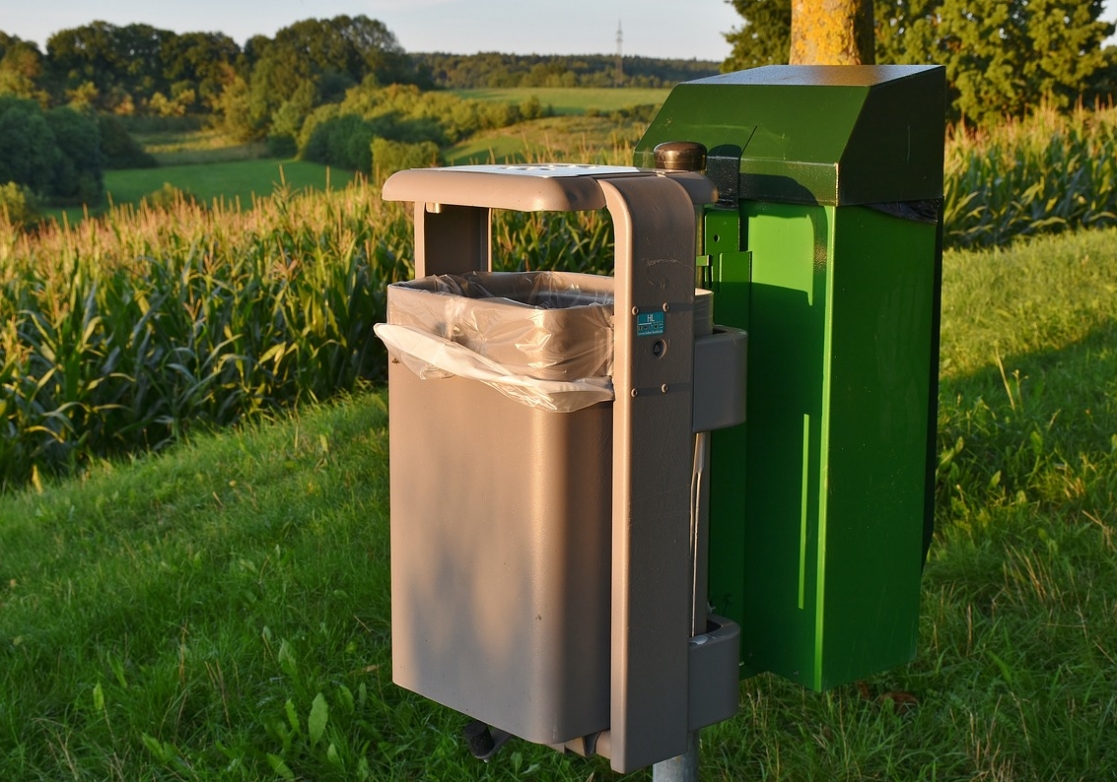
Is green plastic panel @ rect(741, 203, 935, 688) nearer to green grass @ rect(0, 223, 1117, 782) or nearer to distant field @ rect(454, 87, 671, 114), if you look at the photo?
green grass @ rect(0, 223, 1117, 782)

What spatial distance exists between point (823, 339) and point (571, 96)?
43.5 m

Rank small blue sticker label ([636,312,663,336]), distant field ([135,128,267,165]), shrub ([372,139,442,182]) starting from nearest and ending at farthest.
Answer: small blue sticker label ([636,312,663,336])
shrub ([372,139,442,182])
distant field ([135,128,267,165])

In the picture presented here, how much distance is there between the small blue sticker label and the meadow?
4.42ft

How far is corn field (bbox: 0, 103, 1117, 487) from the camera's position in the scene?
6.93m

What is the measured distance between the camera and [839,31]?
5281 millimetres

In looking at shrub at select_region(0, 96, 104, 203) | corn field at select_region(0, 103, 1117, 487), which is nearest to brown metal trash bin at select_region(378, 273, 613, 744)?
corn field at select_region(0, 103, 1117, 487)

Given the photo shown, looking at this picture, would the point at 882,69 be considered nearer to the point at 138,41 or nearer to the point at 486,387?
the point at 486,387

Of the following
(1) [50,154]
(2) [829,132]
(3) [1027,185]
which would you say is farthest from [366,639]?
(1) [50,154]

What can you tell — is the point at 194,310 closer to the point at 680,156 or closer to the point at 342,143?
the point at 680,156

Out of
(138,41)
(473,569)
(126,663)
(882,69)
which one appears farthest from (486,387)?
(138,41)

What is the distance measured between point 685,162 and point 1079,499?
2.51 metres

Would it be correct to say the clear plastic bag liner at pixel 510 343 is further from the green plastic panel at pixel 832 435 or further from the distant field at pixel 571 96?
the distant field at pixel 571 96

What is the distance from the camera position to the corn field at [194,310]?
6930 mm

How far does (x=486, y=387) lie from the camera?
200cm
